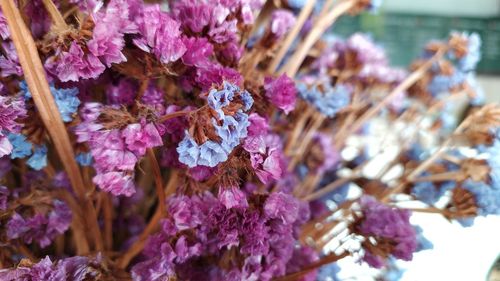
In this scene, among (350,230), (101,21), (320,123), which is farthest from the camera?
(320,123)

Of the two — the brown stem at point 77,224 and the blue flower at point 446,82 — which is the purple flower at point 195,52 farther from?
the blue flower at point 446,82

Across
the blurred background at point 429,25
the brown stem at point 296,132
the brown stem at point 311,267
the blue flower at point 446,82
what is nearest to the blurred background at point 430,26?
the blurred background at point 429,25

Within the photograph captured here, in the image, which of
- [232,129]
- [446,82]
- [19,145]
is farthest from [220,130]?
[446,82]

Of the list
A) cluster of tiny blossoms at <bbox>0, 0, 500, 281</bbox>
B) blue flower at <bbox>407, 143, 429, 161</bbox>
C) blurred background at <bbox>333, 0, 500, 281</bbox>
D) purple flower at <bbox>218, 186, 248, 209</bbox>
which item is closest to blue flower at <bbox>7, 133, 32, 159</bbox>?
cluster of tiny blossoms at <bbox>0, 0, 500, 281</bbox>

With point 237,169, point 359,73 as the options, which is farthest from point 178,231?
point 359,73

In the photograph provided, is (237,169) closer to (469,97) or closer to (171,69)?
(171,69)

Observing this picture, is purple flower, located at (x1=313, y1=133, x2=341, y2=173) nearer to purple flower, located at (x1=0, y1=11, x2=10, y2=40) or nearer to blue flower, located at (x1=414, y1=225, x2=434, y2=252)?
blue flower, located at (x1=414, y1=225, x2=434, y2=252)

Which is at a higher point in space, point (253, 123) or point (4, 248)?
point (253, 123)
